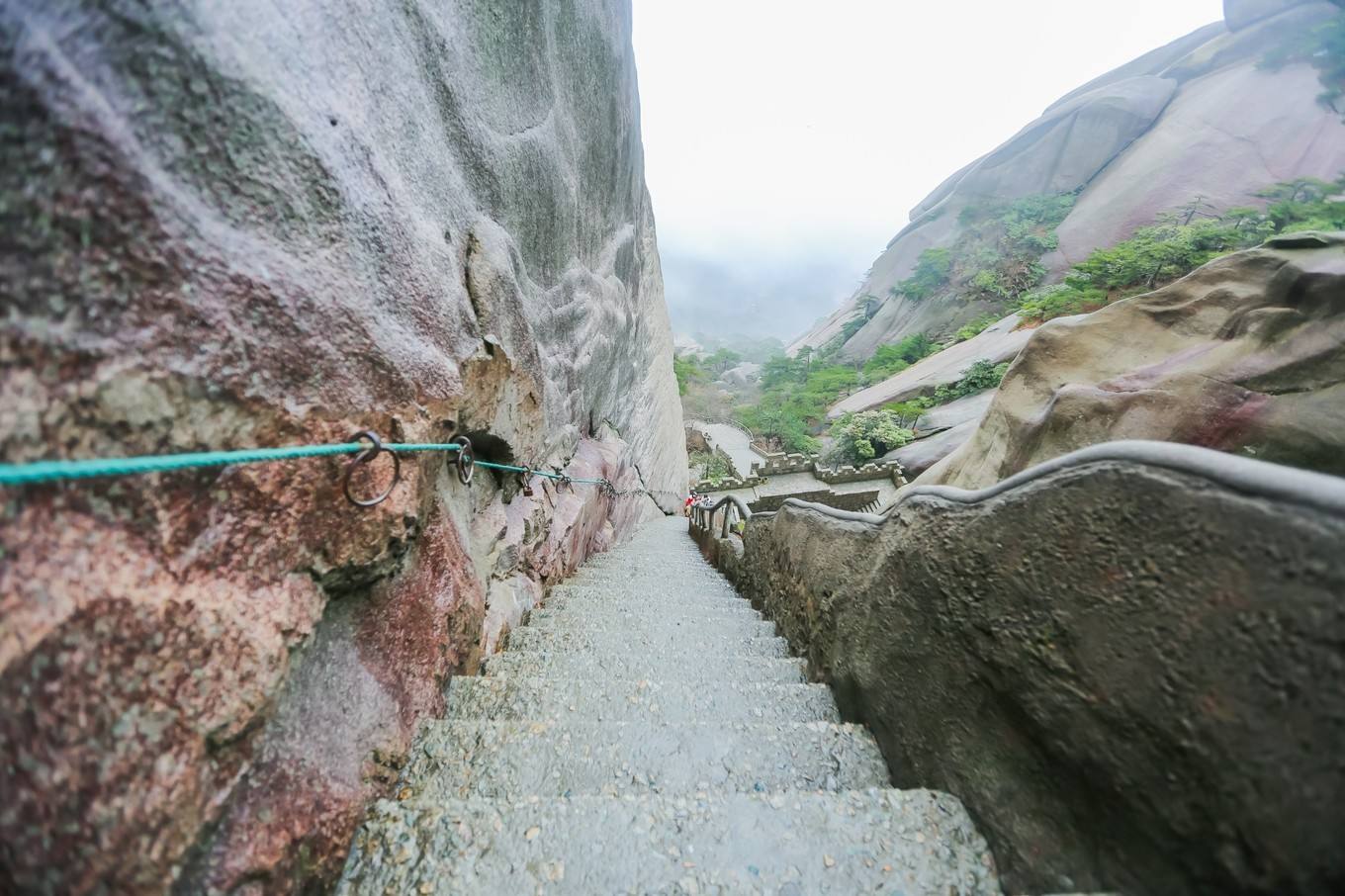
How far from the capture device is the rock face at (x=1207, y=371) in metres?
3.40

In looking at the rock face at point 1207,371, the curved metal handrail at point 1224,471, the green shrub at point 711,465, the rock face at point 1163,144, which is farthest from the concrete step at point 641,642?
the rock face at point 1163,144

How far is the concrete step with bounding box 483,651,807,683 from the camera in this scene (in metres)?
2.07

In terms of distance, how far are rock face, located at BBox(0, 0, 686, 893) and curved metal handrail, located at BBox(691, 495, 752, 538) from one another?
9.38 ft

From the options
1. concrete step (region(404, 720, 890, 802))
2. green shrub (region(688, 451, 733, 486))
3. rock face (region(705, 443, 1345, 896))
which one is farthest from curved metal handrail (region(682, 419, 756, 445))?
rock face (region(705, 443, 1345, 896))

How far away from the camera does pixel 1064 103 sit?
2578cm

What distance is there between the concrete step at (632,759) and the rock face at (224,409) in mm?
166

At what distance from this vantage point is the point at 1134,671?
88cm

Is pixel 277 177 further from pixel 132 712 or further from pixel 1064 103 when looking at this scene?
pixel 1064 103

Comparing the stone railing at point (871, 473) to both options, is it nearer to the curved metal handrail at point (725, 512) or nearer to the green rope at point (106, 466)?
the curved metal handrail at point (725, 512)

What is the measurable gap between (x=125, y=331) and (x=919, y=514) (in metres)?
1.93

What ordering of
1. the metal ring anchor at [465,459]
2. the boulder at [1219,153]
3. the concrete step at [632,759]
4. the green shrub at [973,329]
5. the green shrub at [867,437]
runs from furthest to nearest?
the green shrub at [973,329], the boulder at [1219,153], the green shrub at [867,437], the metal ring anchor at [465,459], the concrete step at [632,759]

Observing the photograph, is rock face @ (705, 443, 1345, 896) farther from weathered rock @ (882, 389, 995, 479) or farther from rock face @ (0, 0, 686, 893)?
weathered rock @ (882, 389, 995, 479)

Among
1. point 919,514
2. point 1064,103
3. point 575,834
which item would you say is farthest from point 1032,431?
point 1064,103

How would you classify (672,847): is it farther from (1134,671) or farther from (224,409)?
→ (224,409)
